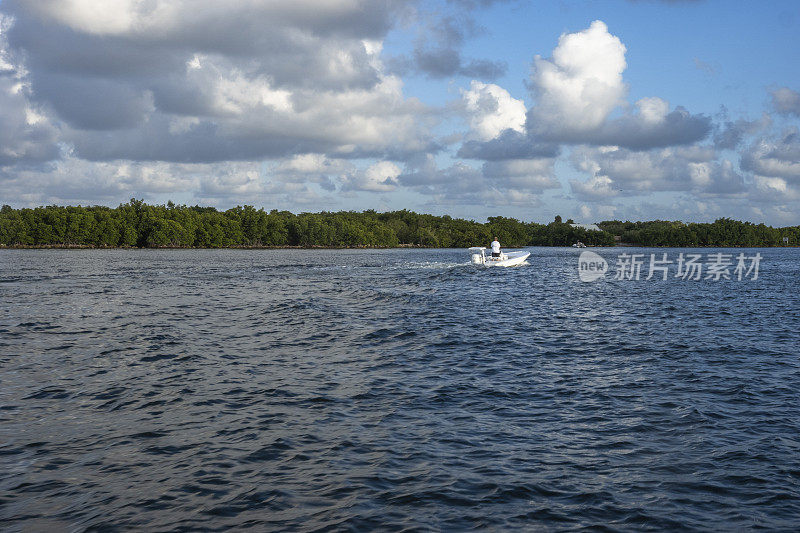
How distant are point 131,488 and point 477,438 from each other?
714cm

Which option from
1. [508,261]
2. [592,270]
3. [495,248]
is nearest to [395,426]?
[495,248]

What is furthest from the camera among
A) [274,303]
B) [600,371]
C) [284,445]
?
[274,303]

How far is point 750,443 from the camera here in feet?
40.4

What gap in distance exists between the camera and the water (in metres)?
9.25

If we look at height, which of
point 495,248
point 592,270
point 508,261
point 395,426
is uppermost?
point 495,248

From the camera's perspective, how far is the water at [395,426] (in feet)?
30.3

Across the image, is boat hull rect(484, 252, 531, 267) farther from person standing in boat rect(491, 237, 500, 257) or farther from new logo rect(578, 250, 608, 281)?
new logo rect(578, 250, 608, 281)

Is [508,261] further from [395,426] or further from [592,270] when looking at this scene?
[395,426]

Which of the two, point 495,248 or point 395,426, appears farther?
point 495,248

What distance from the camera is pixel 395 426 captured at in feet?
44.0

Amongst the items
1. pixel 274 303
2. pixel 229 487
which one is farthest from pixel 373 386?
pixel 274 303

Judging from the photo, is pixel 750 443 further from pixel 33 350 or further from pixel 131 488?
pixel 33 350

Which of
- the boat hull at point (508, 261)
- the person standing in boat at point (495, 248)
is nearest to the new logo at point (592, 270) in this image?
the boat hull at point (508, 261)

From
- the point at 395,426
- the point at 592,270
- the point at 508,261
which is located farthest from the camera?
the point at 592,270
